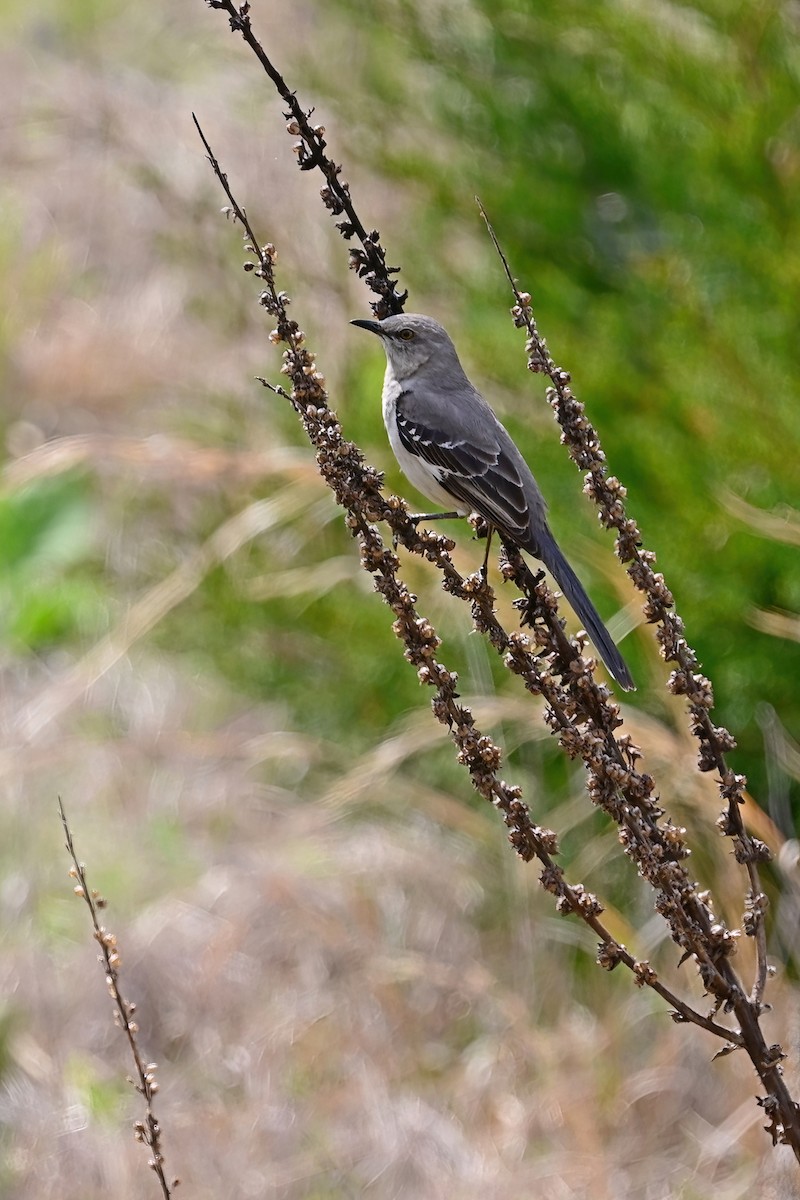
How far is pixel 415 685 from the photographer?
17.8 ft

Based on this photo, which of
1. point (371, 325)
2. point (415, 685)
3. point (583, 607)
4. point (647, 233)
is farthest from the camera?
point (647, 233)

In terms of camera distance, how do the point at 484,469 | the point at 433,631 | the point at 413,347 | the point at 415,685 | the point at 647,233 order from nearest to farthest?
the point at 433,631, the point at 484,469, the point at 413,347, the point at 415,685, the point at 647,233

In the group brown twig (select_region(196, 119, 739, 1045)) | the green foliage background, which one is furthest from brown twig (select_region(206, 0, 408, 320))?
the green foliage background

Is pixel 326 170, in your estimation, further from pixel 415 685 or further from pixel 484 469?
pixel 415 685

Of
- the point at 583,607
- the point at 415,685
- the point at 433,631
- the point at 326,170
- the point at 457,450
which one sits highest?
the point at 415,685

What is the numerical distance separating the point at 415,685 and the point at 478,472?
80.4 inches

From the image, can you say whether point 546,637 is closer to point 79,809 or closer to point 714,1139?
point 714,1139

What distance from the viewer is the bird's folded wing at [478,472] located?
3.32 m

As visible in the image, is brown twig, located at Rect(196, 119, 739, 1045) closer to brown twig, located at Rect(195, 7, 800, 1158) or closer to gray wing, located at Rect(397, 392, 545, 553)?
brown twig, located at Rect(195, 7, 800, 1158)

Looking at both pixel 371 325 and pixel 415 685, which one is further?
pixel 415 685

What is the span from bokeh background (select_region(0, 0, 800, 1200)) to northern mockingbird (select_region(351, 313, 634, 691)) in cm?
71

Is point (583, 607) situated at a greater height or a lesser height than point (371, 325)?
lesser

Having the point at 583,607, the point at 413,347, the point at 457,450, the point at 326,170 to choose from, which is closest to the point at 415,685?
the point at 413,347

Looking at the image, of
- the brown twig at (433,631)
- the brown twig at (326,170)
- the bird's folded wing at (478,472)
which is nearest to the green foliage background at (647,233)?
the bird's folded wing at (478,472)
